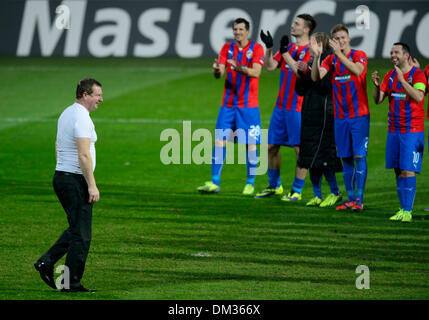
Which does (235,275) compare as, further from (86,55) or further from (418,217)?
(86,55)

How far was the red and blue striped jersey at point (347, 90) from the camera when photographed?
10.8 metres

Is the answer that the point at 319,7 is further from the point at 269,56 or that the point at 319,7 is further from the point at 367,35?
the point at 269,56

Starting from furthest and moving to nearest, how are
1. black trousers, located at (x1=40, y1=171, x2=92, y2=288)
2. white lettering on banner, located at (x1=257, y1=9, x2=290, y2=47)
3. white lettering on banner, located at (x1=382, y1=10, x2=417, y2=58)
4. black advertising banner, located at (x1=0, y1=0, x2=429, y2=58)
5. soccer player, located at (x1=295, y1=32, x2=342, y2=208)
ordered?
white lettering on banner, located at (x1=257, y1=9, x2=290, y2=47), black advertising banner, located at (x1=0, y1=0, x2=429, y2=58), white lettering on banner, located at (x1=382, y1=10, x2=417, y2=58), soccer player, located at (x1=295, y1=32, x2=342, y2=208), black trousers, located at (x1=40, y1=171, x2=92, y2=288)

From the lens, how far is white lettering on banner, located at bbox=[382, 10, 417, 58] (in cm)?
2622

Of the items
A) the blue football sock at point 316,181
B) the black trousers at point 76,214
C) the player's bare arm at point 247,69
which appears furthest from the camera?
the player's bare arm at point 247,69

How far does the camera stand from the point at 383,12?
26.6m

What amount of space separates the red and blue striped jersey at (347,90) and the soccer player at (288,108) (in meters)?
0.70

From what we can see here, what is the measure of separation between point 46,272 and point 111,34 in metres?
21.5

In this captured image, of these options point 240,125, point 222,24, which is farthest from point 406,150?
point 222,24

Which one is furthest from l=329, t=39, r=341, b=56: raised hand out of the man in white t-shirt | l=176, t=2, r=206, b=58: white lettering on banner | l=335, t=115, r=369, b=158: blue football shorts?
l=176, t=2, r=206, b=58: white lettering on banner

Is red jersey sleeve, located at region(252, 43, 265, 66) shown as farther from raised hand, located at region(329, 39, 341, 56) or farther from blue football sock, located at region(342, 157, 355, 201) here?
blue football sock, located at region(342, 157, 355, 201)

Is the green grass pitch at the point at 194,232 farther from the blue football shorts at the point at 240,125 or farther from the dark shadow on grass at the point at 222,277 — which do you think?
the blue football shorts at the point at 240,125

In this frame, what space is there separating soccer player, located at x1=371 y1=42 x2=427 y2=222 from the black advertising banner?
54.5 ft

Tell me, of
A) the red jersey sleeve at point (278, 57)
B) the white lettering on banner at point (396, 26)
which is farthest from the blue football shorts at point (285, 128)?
the white lettering on banner at point (396, 26)
